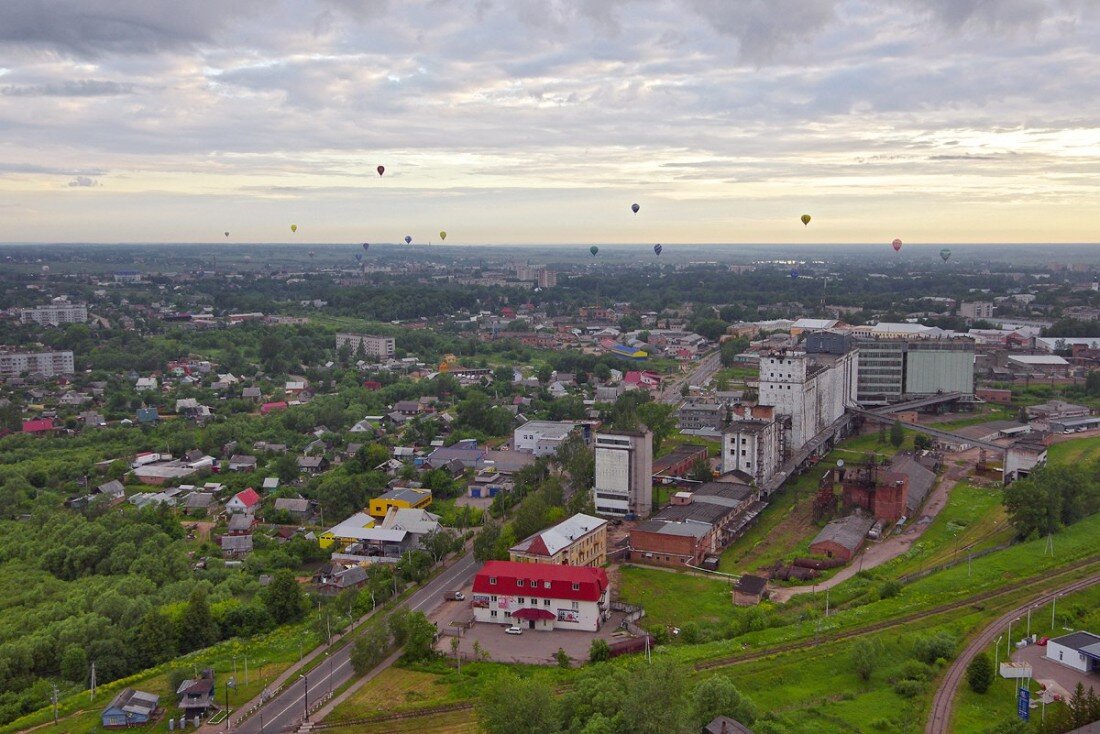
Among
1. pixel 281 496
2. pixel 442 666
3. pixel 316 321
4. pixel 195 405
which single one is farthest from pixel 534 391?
pixel 316 321

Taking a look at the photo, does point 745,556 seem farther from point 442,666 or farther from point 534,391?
point 534,391

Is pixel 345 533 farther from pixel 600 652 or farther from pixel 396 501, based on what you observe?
pixel 600 652

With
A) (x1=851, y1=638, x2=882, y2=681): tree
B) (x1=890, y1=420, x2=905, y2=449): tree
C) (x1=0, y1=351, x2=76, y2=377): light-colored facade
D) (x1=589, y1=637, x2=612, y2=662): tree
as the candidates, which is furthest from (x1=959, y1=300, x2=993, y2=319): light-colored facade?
(x1=589, y1=637, x2=612, y2=662): tree

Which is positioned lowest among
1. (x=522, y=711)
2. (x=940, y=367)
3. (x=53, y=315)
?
(x=522, y=711)

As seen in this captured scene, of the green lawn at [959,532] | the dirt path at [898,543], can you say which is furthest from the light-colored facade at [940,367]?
the green lawn at [959,532]

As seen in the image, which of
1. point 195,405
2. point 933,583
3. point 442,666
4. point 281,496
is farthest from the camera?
point 195,405

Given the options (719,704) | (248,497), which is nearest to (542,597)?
(719,704)
